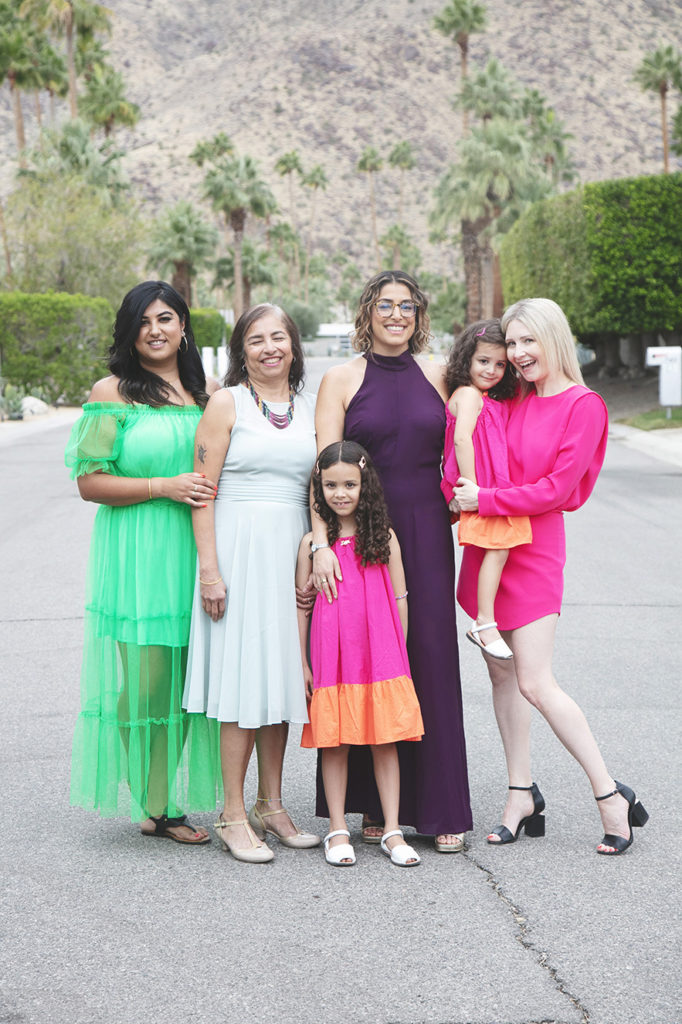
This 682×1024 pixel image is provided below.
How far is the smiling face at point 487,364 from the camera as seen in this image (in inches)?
174

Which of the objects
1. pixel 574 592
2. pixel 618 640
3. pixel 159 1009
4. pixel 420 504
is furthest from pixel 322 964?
pixel 574 592

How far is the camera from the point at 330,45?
178 m

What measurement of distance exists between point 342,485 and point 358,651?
590 millimetres

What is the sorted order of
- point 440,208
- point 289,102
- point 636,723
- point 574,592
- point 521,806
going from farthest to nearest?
point 289,102
point 440,208
point 574,592
point 636,723
point 521,806

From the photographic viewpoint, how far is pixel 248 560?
14.3 ft

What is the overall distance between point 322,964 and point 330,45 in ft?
614

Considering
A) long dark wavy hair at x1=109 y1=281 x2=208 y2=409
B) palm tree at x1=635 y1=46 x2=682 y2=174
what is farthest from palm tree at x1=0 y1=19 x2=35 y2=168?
long dark wavy hair at x1=109 y1=281 x2=208 y2=409

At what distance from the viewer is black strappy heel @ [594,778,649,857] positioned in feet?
14.2

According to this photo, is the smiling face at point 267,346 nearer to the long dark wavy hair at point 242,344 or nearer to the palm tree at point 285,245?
the long dark wavy hair at point 242,344

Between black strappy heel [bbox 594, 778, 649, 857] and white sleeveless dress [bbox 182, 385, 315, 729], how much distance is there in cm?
116

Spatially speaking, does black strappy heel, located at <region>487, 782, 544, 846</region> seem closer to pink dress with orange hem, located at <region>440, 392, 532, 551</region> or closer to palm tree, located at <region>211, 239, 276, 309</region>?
pink dress with orange hem, located at <region>440, 392, 532, 551</region>

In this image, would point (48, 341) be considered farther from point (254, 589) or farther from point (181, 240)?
point (254, 589)

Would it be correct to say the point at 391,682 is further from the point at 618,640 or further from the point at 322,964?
the point at 618,640

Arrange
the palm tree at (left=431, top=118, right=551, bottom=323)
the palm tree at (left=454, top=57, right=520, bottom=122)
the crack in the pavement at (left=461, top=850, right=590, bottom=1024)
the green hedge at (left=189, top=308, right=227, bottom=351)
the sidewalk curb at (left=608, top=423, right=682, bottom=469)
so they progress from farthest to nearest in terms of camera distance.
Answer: the palm tree at (left=454, top=57, right=520, bottom=122), the green hedge at (left=189, top=308, right=227, bottom=351), the palm tree at (left=431, top=118, right=551, bottom=323), the sidewalk curb at (left=608, top=423, right=682, bottom=469), the crack in the pavement at (left=461, top=850, right=590, bottom=1024)
